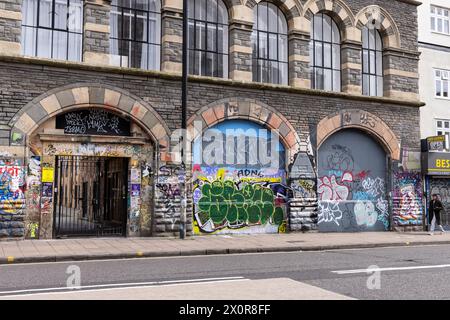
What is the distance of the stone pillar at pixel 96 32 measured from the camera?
50.5ft

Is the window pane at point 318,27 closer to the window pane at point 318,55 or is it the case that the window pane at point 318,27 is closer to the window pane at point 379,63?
the window pane at point 318,55

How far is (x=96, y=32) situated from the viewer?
1553 cm

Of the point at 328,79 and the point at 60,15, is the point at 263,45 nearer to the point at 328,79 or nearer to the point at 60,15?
the point at 328,79

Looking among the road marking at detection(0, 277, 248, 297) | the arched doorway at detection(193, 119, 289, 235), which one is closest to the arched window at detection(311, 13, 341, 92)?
the arched doorway at detection(193, 119, 289, 235)

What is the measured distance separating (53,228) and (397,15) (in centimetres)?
1608

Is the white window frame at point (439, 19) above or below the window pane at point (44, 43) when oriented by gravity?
above

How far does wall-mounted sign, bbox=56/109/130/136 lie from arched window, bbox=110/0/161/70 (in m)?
1.79

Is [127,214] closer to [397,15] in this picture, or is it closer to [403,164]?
[403,164]

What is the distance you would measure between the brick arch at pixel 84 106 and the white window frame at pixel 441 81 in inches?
604

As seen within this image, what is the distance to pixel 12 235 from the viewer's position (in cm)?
1402

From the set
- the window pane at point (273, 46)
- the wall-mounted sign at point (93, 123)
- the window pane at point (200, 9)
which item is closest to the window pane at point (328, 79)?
the window pane at point (273, 46)

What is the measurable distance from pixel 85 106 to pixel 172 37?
148 inches

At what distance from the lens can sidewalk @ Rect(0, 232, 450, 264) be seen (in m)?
11.7

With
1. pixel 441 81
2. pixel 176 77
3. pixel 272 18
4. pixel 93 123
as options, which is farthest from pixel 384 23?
pixel 93 123
